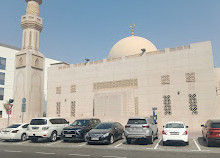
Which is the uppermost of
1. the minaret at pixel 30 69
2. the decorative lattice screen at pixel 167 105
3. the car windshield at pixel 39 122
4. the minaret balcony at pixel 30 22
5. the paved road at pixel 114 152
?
the minaret balcony at pixel 30 22

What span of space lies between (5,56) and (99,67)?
3501 cm

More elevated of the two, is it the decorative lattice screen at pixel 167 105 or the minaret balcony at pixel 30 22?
the minaret balcony at pixel 30 22

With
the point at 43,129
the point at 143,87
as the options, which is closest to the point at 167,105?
the point at 143,87

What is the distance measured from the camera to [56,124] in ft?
48.9

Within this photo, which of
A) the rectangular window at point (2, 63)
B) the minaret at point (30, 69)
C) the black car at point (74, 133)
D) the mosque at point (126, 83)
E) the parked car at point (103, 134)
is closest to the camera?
the parked car at point (103, 134)

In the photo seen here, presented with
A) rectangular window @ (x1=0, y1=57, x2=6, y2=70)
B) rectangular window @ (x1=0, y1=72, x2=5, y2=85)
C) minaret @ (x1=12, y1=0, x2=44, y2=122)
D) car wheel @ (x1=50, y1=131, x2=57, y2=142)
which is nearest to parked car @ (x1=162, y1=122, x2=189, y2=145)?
car wheel @ (x1=50, y1=131, x2=57, y2=142)

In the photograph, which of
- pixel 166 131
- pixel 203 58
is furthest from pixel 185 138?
pixel 203 58

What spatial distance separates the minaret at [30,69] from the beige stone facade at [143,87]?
11.5ft

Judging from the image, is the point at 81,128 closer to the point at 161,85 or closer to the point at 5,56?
the point at 161,85

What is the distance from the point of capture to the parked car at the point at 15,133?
14.6m

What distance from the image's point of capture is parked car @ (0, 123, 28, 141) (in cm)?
1457

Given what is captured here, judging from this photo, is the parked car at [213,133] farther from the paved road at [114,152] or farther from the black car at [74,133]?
the black car at [74,133]

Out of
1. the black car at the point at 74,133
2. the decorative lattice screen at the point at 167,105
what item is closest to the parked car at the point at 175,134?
the black car at the point at 74,133

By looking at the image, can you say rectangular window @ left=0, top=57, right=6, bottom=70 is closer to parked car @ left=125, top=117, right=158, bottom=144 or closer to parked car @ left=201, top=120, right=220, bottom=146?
parked car @ left=125, top=117, right=158, bottom=144
